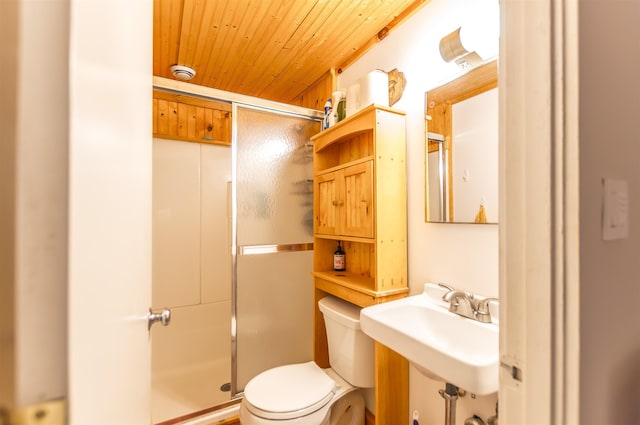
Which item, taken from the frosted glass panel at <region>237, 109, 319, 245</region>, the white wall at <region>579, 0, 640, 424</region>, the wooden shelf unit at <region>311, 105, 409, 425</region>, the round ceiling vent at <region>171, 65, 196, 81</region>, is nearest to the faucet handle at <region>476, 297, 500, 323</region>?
the wooden shelf unit at <region>311, 105, 409, 425</region>

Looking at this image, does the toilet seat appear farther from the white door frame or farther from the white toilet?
the white door frame

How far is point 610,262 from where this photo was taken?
52 cm

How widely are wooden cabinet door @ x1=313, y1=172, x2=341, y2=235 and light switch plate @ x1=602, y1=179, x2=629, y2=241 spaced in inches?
49.3

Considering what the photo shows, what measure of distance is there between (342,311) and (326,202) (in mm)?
657

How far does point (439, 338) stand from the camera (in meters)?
1.20

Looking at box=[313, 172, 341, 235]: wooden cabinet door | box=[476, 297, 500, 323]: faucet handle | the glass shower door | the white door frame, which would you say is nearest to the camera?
the white door frame

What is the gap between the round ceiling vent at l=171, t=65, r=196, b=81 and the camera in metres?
2.09

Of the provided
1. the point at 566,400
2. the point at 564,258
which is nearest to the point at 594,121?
the point at 564,258

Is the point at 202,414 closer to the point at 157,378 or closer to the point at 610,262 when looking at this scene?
the point at 157,378

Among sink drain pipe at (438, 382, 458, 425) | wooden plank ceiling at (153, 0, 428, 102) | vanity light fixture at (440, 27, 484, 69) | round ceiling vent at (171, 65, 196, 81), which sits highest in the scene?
wooden plank ceiling at (153, 0, 428, 102)

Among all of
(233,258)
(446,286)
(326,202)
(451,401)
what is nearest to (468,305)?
(446,286)

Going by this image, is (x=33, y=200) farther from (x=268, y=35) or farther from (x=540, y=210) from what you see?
(x=268, y=35)

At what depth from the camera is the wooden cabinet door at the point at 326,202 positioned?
176 cm

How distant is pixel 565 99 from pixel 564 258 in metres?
0.25
